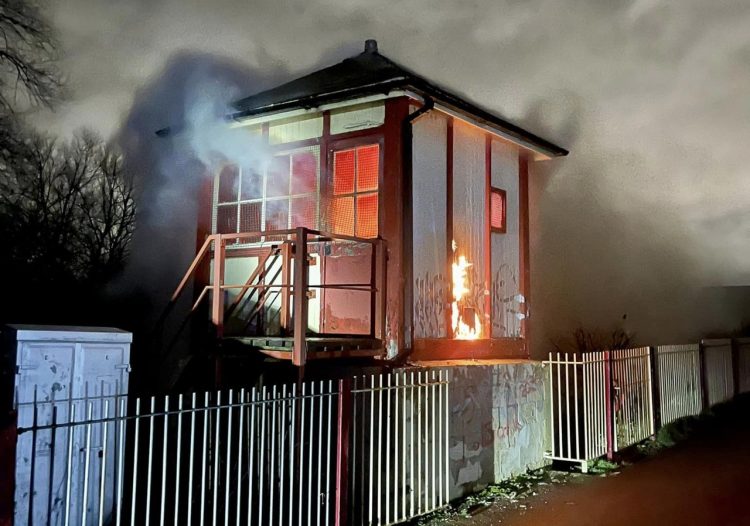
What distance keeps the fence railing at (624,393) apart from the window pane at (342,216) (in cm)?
368

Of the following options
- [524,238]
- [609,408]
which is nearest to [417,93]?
[524,238]

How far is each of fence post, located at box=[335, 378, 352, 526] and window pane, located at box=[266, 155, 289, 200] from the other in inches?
198

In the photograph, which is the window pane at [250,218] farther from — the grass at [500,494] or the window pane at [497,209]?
the grass at [500,494]

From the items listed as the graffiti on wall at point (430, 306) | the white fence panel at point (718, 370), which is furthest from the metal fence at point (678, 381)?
the graffiti on wall at point (430, 306)

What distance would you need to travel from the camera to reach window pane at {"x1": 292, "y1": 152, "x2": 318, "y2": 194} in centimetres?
1031

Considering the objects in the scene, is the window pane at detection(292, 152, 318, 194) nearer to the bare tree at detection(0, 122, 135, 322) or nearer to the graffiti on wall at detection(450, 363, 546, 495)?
the graffiti on wall at detection(450, 363, 546, 495)

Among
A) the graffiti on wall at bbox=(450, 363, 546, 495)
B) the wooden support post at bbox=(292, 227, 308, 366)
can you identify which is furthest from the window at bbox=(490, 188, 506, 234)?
the wooden support post at bbox=(292, 227, 308, 366)

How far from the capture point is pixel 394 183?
368 inches

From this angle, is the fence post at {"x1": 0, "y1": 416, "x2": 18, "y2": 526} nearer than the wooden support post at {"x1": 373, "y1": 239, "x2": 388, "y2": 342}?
Yes

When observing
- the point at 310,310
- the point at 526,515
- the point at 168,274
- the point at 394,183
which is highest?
the point at 394,183

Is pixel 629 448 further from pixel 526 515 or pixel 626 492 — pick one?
pixel 526 515

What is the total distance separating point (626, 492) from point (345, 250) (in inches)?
191

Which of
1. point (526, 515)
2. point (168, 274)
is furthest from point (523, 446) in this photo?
point (168, 274)

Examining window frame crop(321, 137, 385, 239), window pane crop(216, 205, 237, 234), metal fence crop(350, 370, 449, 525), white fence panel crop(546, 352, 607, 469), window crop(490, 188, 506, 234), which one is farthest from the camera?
window crop(490, 188, 506, 234)
